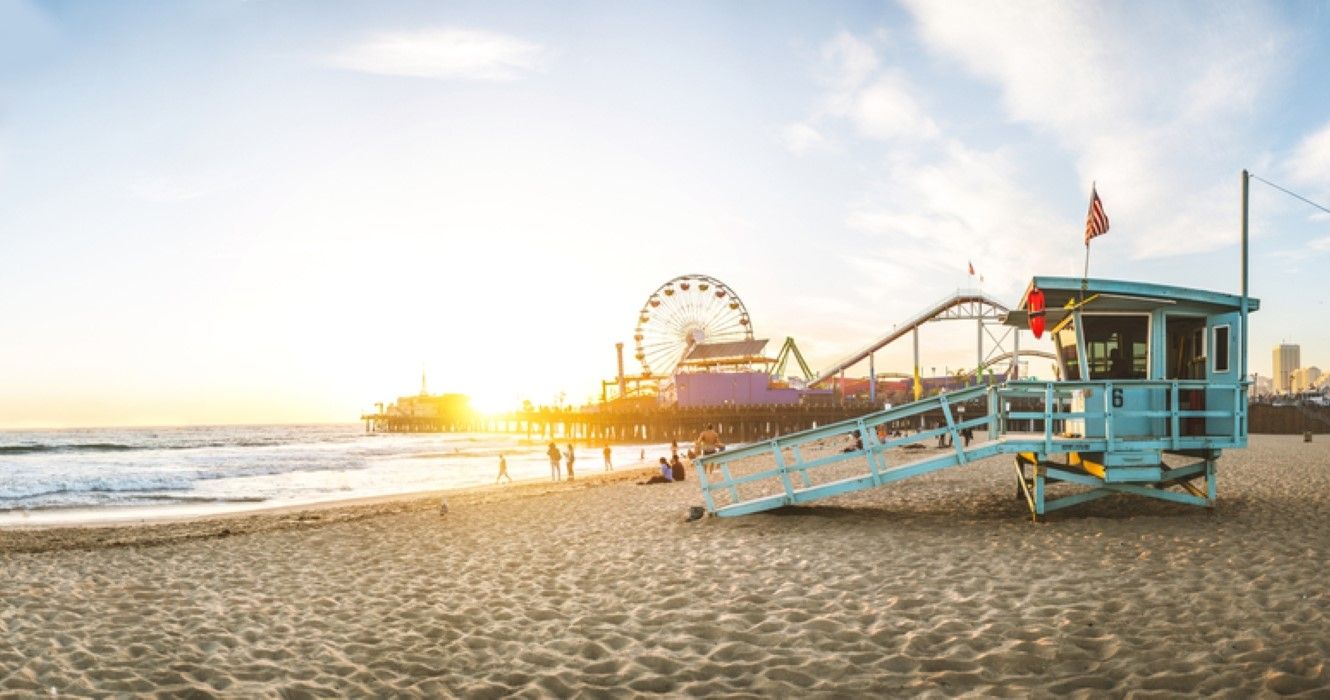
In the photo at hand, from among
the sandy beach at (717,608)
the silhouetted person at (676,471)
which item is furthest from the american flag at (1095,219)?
the silhouetted person at (676,471)

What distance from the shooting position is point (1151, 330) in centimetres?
1116

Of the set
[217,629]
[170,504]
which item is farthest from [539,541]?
[170,504]

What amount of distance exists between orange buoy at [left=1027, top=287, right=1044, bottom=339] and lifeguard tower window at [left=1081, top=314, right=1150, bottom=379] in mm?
585

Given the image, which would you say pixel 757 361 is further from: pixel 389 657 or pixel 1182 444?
pixel 389 657

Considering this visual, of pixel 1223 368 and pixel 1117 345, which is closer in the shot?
pixel 1223 368

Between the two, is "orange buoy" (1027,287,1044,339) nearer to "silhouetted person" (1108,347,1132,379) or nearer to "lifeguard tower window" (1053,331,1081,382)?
"lifeguard tower window" (1053,331,1081,382)

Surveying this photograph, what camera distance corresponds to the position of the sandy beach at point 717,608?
5148mm

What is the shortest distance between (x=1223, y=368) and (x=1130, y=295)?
1.72 meters

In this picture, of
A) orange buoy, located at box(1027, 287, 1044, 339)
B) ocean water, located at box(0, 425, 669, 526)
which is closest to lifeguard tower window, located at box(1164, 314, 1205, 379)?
orange buoy, located at box(1027, 287, 1044, 339)

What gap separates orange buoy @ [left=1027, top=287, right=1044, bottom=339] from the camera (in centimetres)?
1119

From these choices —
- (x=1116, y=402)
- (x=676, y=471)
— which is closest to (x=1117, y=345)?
(x=1116, y=402)

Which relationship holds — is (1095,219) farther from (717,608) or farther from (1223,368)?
(717,608)

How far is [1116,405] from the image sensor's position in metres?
10.9

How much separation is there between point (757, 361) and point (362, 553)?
6632 cm
